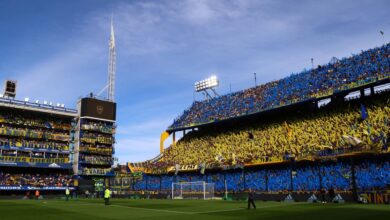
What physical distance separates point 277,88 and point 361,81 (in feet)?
63.9

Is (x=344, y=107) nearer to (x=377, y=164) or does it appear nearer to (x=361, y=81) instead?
(x=361, y=81)

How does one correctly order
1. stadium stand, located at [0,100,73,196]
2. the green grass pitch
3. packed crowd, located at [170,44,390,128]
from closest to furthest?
the green grass pitch < packed crowd, located at [170,44,390,128] < stadium stand, located at [0,100,73,196]

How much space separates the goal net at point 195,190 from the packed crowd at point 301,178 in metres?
2.71

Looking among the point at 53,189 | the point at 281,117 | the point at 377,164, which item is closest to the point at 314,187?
the point at 377,164

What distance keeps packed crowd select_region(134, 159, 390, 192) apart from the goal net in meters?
2.71

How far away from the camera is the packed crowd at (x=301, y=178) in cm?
4350

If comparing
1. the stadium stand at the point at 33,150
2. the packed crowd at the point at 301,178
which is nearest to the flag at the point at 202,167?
the packed crowd at the point at 301,178

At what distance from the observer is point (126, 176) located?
8206 cm

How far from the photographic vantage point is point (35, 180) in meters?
80.5

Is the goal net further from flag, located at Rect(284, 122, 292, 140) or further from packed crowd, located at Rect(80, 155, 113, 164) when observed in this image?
packed crowd, located at Rect(80, 155, 113, 164)

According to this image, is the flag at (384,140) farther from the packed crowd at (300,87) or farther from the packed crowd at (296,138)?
the packed crowd at (300,87)

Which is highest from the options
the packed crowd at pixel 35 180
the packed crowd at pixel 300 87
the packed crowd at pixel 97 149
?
the packed crowd at pixel 300 87

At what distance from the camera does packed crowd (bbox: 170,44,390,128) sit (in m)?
54.2

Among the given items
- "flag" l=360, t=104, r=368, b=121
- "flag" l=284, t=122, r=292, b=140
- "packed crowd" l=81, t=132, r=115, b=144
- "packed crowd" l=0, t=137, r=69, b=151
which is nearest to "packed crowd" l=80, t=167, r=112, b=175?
"packed crowd" l=81, t=132, r=115, b=144
